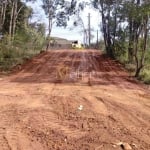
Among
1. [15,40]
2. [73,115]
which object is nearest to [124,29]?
[15,40]

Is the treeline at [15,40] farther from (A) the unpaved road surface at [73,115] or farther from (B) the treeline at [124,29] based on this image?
(A) the unpaved road surface at [73,115]

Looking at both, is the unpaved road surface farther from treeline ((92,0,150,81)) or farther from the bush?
the bush

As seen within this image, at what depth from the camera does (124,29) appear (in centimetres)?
2925

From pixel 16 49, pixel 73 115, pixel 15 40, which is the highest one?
pixel 15 40

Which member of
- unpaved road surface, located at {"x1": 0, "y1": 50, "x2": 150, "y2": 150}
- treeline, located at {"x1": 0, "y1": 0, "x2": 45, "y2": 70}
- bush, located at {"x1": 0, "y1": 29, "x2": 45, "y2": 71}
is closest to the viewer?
unpaved road surface, located at {"x1": 0, "y1": 50, "x2": 150, "y2": 150}

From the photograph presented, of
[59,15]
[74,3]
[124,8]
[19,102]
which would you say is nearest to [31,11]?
[59,15]

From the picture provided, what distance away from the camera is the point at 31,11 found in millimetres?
42656

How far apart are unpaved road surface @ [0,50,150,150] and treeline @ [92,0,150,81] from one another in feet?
15.6

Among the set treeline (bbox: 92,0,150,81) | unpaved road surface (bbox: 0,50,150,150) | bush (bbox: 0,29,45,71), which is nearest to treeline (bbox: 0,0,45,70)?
bush (bbox: 0,29,45,71)

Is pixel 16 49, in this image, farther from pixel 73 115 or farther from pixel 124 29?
pixel 73 115

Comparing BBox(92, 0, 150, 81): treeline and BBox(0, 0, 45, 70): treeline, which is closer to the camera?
BBox(92, 0, 150, 81): treeline

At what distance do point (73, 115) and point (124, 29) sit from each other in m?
20.2

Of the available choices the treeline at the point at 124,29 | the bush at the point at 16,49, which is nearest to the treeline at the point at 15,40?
the bush at the point at 16,49

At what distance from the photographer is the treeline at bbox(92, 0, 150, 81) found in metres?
19.7
